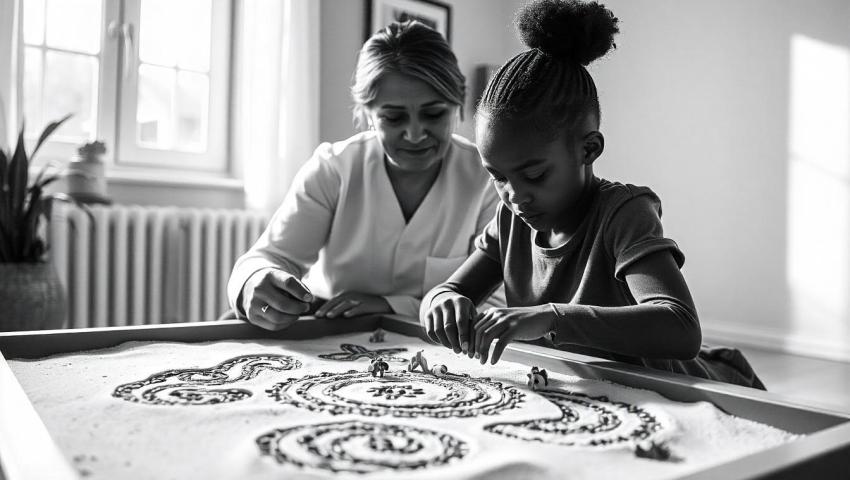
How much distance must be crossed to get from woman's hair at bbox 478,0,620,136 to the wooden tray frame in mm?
313

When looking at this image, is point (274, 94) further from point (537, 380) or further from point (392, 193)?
point (537, 380)

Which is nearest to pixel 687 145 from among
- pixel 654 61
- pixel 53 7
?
pixel 654 61

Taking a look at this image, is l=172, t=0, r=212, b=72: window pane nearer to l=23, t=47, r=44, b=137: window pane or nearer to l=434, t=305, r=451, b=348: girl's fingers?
l=23, t=47, r=44, b=137: window pane

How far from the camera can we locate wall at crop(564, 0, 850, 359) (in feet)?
10.2

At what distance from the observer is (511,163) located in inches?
36.1

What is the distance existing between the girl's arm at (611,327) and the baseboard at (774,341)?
108 inches

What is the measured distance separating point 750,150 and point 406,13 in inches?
71.4

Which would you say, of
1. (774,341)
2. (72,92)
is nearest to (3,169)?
(72,92)

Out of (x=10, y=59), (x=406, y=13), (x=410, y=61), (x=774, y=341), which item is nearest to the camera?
(x=410, y=61)

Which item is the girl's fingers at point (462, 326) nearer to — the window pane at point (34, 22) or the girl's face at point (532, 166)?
the girl's face at point (532, 166)

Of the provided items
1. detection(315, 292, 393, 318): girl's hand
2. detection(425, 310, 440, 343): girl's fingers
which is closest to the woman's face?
detection(315, 292, 393, 318): girl's hand

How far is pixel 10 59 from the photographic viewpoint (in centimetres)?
257

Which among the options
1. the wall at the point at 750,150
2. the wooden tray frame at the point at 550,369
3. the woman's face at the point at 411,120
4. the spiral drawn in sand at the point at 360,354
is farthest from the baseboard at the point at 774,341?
the spiral drawn in sand at the point at 360,354

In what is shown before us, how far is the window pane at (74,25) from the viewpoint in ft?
9.02
